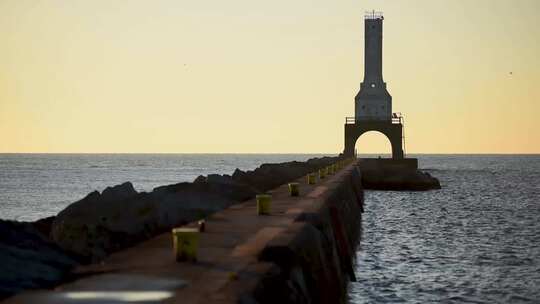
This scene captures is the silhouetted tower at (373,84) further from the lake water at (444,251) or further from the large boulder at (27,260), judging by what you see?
the large boulder at (27,260)

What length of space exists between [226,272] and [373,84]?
7883cm

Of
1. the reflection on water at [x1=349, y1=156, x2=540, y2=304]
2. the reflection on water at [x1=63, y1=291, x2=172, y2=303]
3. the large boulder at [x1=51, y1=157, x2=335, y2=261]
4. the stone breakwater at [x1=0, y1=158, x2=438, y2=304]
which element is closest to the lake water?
the reflection on water at [x1=349, y1=156, x2=540, y2=304]

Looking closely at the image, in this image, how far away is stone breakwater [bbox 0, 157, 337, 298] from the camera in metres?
10.6

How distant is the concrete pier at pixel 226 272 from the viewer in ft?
29.7

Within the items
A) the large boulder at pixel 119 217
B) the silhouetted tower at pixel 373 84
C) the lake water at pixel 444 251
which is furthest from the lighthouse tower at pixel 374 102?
the large boulder at pixel 119 217

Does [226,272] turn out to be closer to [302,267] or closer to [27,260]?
[302,267]

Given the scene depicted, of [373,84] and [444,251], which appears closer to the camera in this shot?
[444,251]

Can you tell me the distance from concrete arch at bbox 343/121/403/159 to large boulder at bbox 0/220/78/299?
7283 cm

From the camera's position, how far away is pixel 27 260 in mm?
10867

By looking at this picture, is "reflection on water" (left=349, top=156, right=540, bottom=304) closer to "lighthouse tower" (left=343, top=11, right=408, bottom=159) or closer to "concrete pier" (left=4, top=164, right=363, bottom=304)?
"concrete pier" (left=4, top=164, right=363, bottom=304)

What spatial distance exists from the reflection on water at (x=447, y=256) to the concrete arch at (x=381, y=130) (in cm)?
3539

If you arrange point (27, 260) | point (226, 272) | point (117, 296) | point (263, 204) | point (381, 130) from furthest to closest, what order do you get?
point (381, 130)
point (263, 204)
point (27, 260)
point (226, 272)
point (117, 296)

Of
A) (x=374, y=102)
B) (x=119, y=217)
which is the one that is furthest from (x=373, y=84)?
(x=119, y=217)

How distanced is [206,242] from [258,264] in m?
3.64
